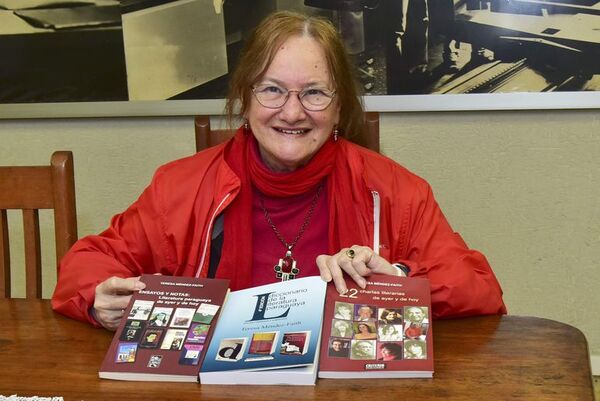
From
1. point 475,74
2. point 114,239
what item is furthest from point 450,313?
point 475,74

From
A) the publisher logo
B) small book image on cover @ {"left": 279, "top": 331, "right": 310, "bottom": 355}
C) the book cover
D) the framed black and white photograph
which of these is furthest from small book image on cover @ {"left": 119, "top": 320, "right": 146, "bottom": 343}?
the framed black and white photograph

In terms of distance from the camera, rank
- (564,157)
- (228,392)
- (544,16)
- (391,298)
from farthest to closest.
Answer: (564,157), (544,16), (391,298), (228,392)

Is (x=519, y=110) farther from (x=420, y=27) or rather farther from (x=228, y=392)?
(x=228, y=392)

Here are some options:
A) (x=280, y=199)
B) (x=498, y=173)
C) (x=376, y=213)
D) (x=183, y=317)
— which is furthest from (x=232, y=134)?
(x=498, y=173)

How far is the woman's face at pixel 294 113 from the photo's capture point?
1.44m

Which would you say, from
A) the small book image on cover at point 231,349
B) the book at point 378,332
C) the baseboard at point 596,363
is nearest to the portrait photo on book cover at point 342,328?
the book at point 378,332

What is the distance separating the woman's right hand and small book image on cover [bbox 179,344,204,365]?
0.62ft

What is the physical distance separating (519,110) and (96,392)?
1.60m

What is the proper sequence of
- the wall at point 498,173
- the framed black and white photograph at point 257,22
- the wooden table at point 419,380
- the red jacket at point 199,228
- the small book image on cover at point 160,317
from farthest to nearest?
the wall at point 498,173
the framed black and white photograph at point 257,22
the red jacket at point 199,228
the small book image on cover at point 160,317
the wooden table at point 419,380

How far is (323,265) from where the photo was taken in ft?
3.88

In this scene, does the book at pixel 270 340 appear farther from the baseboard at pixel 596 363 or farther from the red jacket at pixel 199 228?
the baseboard at pixel 596 363

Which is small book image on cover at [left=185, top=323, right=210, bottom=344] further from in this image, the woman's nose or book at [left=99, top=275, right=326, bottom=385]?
the woman's nose

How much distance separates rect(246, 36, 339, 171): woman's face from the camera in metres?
1.44

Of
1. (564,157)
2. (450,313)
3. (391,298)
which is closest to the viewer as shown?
(391,298)
